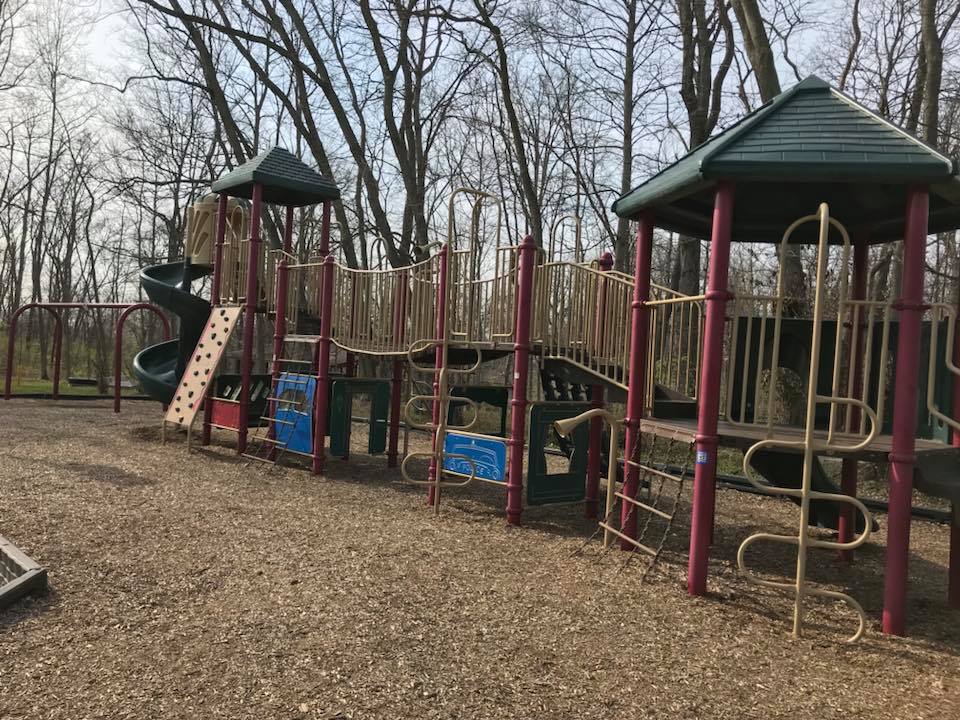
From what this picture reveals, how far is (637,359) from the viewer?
19.5 feet

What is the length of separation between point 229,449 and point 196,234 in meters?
4.51

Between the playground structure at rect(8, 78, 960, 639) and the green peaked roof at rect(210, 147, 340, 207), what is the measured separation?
1.9 inches

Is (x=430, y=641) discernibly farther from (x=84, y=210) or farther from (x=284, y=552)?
(x=84, y=210)

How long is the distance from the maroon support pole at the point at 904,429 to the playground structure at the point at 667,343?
1 centimetres

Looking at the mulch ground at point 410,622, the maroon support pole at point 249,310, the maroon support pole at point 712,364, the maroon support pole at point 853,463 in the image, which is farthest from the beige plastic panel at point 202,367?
the maroon support pole at point 853,463

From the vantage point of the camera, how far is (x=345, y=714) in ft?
10.7

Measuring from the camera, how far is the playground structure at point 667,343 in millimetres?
4574

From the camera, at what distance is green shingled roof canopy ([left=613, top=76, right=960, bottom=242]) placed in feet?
14.9

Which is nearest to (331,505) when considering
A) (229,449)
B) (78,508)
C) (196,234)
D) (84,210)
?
(78,508)

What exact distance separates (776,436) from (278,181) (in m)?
8.39

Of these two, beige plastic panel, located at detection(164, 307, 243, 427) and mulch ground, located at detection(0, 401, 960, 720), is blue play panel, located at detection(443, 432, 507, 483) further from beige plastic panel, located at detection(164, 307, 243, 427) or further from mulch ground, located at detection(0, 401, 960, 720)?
beige plastic panel, located at detection(164, 307, 243, 427)

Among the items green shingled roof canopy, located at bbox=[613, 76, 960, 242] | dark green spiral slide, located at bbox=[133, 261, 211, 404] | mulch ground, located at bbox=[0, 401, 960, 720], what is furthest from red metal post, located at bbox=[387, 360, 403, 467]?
green shingled roof canopy, located at bbox=[613, 76, 960, 242]

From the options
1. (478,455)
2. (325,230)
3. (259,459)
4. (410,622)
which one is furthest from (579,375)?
(325,230)

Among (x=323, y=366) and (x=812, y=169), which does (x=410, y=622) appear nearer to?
(x=812, y=169)
